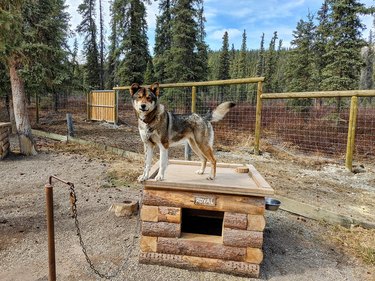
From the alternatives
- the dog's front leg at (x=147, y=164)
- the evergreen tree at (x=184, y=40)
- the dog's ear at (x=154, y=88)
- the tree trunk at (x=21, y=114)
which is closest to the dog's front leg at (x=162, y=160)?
the dog's front leg at (x=147, y=164)

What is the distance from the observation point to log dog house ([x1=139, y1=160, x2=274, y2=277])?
297cm

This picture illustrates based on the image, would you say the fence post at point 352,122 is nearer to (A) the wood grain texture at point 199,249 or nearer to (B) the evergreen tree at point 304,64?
(A) the wood grain texture at point 199,249

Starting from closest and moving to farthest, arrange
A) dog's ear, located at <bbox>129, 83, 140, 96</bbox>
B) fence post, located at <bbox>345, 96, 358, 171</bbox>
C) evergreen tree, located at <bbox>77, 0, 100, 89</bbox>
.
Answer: dog's ear, located at <bbox>129, 83, 140, 96</bbox> < fence post, located at <bbox>345, 96, 358, 171</bbox> < evergreen tree, located at <bbox>77, 0, 100, 89</bbox>

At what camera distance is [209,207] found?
3057 millimetres

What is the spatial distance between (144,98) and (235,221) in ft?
5.24

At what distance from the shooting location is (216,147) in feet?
30.2

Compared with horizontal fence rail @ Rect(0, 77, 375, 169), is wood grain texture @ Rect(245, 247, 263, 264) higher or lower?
lower

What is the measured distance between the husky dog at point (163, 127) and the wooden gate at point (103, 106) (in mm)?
12274

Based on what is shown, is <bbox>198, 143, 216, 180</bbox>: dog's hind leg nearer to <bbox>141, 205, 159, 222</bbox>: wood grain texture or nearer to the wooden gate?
<bbox>141, 205, 159, 222</bbox>: wood grain texture

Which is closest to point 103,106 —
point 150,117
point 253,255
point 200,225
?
point 200,225

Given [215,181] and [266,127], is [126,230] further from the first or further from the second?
[266,127]

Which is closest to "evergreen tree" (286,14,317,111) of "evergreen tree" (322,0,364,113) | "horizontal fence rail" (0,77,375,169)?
"evergreen tree" (322,0,364,113)

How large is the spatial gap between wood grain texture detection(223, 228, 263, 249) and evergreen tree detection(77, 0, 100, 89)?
95.7 ft

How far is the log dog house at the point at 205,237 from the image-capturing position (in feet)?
9.74
